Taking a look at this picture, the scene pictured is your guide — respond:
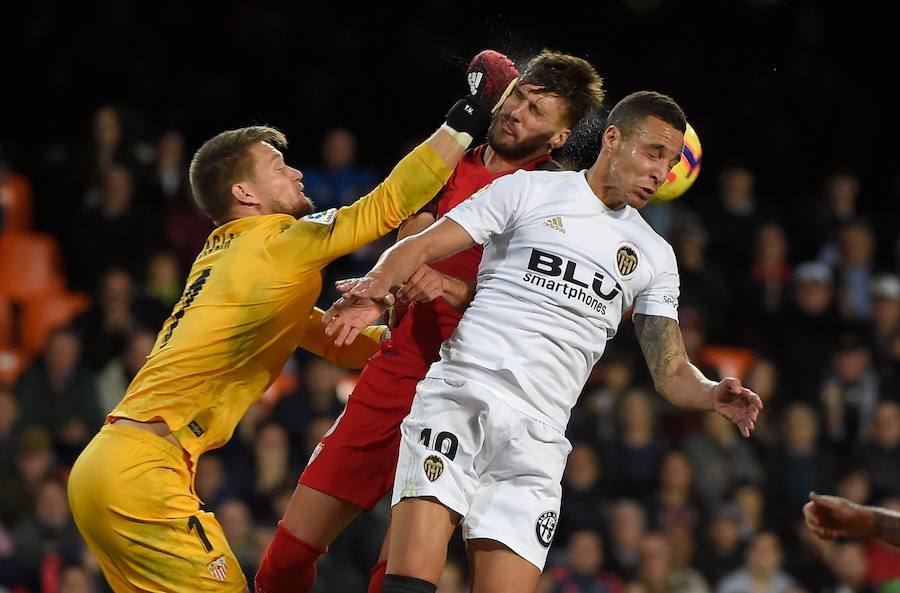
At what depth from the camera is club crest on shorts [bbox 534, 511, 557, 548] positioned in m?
4.45

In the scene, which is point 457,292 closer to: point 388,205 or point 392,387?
point 388,205

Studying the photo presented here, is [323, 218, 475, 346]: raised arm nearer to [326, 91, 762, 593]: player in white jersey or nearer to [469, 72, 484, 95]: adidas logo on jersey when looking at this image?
[326, 91, 762, 593]: player in white jersey

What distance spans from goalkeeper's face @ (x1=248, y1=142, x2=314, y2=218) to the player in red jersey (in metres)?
0.45

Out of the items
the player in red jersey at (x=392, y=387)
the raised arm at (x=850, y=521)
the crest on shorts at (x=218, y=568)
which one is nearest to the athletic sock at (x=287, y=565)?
the player in red jersey at (x=392, y=387)

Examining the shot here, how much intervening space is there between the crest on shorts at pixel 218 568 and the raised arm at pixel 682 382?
158 cm

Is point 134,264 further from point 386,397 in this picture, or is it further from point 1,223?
point 386,397

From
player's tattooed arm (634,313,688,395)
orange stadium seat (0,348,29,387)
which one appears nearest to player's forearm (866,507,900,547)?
player's tattooed arm (634,313,688,395)

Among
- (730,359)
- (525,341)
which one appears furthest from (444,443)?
(730,359)

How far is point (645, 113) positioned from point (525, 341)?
0.88m

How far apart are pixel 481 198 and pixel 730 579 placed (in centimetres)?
558

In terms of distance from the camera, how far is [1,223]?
33.7ft

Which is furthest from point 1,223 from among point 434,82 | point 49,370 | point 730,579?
point 730,579

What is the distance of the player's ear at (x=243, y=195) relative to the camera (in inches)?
202

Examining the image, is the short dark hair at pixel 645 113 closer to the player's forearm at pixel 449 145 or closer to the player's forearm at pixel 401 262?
the player's forearm at pixel 449 145
